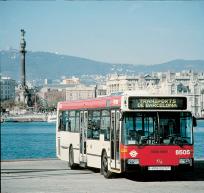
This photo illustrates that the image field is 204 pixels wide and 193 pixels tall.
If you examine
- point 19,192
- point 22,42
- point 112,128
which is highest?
point 22,42

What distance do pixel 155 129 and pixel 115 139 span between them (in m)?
0.98

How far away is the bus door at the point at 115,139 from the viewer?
52.4 ft

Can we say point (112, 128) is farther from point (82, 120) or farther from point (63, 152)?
point (63, 152)

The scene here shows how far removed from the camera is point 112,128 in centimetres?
1644

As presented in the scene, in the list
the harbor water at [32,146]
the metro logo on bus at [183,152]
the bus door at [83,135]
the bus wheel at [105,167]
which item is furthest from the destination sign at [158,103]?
the harbor water at [32,146]

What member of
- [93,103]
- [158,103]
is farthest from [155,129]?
[93,103]

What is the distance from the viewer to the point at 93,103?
60.4ft

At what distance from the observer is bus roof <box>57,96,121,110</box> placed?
16.6 meters

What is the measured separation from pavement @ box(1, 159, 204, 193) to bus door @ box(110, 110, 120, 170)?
395mm

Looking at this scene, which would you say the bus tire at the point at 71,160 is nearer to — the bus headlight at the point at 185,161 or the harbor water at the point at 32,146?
the bus headlight at the point at 185,161

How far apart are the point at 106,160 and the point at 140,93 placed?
1978 millimetres

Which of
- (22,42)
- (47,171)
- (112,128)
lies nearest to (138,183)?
(112,128)

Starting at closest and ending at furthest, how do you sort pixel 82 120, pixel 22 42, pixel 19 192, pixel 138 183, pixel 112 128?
pixel 19 192 → pixel 138 183 → pixel 112 128 → pixel 82 120 → pixel 22 42

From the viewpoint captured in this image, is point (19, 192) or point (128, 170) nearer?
point (19, 192)
